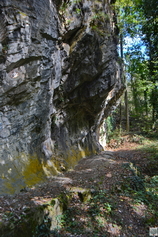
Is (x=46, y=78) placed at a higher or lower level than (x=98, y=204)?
higher

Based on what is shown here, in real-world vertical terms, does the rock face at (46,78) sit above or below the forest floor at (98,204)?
above

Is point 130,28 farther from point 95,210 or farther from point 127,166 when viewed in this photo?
point 95,210

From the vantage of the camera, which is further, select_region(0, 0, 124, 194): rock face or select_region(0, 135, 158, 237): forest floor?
select_region(0, 0, 124, 194): rock face

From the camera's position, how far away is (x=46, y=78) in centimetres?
821

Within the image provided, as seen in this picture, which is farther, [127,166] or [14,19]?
[127,166]

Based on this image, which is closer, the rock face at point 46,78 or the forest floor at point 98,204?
the forest floor at point 98,204

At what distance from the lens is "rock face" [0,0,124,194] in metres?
6.63

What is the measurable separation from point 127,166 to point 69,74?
20.8 ft

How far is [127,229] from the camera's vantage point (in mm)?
4629

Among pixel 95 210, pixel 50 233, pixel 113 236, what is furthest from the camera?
pixel 95 210

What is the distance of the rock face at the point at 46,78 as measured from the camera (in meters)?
6.63

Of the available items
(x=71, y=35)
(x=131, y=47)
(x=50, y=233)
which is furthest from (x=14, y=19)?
(x=131, y=47)

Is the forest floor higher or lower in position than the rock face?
lower

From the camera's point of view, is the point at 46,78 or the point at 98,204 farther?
the point at 46,78
